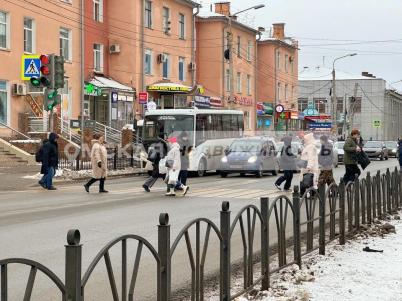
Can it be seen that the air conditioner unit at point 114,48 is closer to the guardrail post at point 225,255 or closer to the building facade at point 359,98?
the guardrail post at point 225,255

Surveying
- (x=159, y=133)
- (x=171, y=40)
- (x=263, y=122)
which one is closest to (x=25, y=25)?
(x=159, y=133)

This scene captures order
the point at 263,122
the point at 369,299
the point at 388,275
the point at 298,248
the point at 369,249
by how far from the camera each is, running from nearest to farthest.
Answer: the point at 369,299 → the point at 388,275 → the point at 298,248 → the point at 369,249 → the point at 263,122

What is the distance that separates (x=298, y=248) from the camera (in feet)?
22.5

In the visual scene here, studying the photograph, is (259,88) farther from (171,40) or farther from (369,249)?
(369,249)

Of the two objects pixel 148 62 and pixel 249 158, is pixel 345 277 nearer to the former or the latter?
pixel 249 158

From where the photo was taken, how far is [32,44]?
3084cm

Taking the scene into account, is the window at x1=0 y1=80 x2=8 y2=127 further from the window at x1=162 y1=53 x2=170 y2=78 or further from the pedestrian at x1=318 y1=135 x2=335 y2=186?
the pedestrian at x1=318 y1=135 x2=335 y2=186

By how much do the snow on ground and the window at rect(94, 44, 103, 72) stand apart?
101ft

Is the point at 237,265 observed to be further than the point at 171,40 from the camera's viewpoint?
No

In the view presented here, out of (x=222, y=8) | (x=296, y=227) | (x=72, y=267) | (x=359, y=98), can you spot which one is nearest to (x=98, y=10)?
(x=222, y=8)

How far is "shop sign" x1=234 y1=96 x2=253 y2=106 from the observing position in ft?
172

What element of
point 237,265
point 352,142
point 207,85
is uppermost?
point 207,85

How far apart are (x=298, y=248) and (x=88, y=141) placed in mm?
24222

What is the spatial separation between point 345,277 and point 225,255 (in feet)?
5.64
